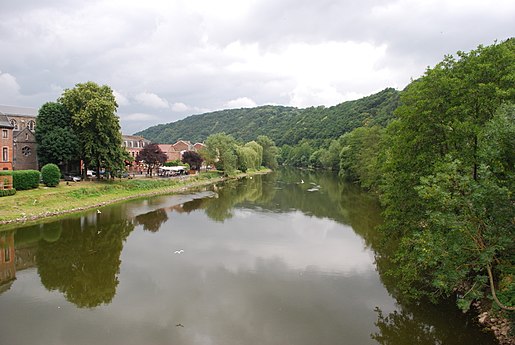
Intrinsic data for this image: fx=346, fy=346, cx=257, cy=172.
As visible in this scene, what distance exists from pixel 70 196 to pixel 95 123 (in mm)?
10002

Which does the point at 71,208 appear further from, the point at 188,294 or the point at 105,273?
the point at 188,294

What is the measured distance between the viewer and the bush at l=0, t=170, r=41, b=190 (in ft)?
104

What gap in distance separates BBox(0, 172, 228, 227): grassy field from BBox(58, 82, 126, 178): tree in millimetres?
3134

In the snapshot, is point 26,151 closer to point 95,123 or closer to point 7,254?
point 95,123

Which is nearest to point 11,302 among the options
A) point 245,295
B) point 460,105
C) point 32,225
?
point 245,295

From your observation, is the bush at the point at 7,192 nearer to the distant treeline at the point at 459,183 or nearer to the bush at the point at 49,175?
the bush at the point at 49,175

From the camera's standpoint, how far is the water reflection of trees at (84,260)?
599 inches

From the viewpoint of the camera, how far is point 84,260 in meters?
19.2

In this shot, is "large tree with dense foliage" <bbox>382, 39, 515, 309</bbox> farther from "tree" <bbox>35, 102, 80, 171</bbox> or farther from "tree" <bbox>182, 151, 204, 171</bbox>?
"tree" <bbox>182, 151, 204, 171</bbox>

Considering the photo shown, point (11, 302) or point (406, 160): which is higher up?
point (406, 160)

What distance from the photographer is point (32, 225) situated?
26.1 metres

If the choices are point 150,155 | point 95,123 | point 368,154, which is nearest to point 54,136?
point 95,123

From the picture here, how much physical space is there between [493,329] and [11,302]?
1798 centimetres

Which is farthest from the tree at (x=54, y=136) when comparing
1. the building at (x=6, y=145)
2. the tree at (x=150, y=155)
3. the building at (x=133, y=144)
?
the building at (x=133, y=144)
